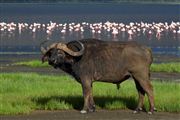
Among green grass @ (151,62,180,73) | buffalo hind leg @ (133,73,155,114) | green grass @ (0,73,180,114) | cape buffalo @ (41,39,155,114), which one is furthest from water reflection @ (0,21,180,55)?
buffalo hind leg @ (133,73,155,114)

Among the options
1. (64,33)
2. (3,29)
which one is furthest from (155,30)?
(3,29)

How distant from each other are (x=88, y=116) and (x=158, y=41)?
147 feet

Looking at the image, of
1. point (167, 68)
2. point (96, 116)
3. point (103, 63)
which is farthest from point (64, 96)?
point (167, 68)

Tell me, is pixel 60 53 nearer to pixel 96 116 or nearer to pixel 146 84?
pixel 96 116

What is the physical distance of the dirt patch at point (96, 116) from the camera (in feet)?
62.5

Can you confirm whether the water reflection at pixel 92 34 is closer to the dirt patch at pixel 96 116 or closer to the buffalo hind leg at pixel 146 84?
the dirt patch at pixel 96 116

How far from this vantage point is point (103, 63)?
2005 centimetres

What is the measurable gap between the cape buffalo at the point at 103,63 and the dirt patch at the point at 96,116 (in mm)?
281

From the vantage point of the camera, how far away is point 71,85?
2575cm

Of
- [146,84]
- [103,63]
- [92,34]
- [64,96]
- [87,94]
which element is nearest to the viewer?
[146,84]

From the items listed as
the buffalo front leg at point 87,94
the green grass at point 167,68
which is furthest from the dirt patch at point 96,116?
the green grass at point 167,68

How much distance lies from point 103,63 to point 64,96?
2.72m

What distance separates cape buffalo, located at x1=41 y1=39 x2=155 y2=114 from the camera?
19625 millimetres

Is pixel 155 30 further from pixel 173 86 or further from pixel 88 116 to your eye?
pixel 88 116
